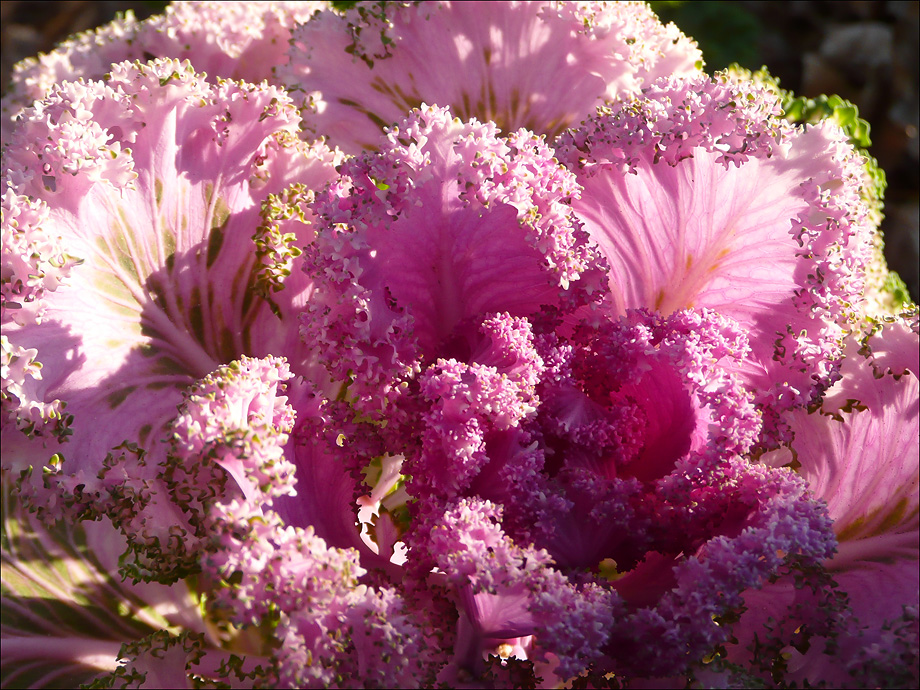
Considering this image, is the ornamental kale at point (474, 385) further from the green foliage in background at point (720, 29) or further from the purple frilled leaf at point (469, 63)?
the green foliage in background at point (720, 29)

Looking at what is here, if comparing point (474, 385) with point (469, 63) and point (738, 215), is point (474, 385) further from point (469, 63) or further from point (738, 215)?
point (469, 63)

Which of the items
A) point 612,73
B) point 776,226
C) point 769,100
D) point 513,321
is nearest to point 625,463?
point 513,321

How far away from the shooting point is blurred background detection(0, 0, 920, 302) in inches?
100

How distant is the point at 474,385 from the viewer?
958mm

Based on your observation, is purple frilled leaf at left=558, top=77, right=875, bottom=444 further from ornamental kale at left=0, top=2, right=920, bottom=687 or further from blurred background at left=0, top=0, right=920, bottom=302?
blurred background at left=0, top=0, right=920, bottom=302

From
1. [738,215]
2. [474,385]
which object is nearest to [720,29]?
[738,215]

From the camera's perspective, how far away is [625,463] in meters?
1.06

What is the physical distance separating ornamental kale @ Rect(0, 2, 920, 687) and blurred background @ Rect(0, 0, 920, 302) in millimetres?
1321

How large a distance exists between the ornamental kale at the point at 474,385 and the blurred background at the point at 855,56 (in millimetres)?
1321

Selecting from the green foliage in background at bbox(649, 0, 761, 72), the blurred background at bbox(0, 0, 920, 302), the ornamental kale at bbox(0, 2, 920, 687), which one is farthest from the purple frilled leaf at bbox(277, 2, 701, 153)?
the green foliage in background at bbox(649, 0, 761, 72)

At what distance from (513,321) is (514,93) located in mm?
531

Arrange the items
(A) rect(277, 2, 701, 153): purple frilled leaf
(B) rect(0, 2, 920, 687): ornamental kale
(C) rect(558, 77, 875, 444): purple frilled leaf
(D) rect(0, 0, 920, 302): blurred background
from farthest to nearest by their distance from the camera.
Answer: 1. (D) rect(0, 0, 920, 302): blurred background
2. (A) rect(277, 2, 701, 153): purple frilled leaf
3. (C) rect(558, 77, 875, 444): purple frilled leaf
4. (B) rect(0, 2, 920, 687): ornamental kale

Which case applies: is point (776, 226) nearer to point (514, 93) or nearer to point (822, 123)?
point (822, 123)

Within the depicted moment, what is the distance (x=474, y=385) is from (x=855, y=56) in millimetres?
2464
